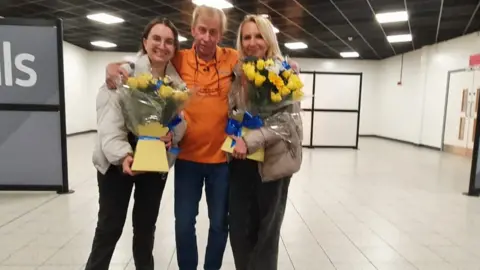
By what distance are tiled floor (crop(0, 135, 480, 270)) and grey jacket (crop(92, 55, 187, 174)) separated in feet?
3.62

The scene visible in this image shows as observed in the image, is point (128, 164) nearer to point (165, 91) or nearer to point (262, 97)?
point (165, 91)

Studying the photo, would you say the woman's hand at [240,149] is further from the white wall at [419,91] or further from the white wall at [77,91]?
the white wall at [77,91]

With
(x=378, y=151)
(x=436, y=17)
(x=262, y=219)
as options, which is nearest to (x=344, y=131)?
(x=378, y=151)

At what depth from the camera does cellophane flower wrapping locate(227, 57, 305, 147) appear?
1.61m

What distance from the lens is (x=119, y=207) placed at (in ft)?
5.99

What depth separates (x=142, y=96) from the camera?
1.59 m

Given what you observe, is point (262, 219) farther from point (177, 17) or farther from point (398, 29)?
point (398, 29)

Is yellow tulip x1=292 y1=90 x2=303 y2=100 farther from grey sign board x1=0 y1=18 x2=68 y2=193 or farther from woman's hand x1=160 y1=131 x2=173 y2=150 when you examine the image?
grey sign board x1=0 y1=18 x2=68 y2=193

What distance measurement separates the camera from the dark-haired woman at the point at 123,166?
166cm

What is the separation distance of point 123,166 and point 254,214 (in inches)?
27.3

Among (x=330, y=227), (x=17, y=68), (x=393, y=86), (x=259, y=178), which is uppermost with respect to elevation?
(x=393, y=86)

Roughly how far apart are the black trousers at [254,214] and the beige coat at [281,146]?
0.06 metres

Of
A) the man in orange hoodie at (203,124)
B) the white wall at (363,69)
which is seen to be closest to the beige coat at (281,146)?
the man in orange hoodie at (203,124)

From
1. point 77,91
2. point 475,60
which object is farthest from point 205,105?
point 77,91
